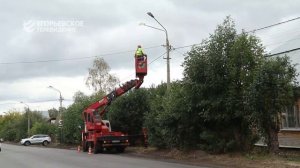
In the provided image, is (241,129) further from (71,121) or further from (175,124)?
(71,121)

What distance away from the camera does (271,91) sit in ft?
62.5

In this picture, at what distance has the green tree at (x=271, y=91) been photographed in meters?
18.9

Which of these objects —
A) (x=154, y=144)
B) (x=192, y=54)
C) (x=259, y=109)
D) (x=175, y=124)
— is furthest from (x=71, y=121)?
(x=259, y=109)

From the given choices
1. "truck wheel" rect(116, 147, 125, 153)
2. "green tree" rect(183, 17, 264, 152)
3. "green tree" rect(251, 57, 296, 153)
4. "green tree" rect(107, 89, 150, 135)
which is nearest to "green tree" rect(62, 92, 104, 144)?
"green tree" rect(107, 89, 150, 135)

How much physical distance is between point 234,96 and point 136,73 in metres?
8.37

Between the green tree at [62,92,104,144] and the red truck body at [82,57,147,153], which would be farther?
the green tree at [62,92,104,144]

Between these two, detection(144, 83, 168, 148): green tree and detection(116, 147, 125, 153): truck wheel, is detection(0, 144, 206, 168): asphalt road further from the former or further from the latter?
detection(116, 147, 125, 153): truck wheel

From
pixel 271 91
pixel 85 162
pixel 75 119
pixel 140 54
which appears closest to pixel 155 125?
pixel 140 54

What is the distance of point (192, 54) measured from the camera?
2262 cm

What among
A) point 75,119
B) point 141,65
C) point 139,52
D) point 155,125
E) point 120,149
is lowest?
point 120,149

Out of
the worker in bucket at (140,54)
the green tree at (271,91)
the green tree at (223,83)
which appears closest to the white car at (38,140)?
the worker in bucket at (140,54)

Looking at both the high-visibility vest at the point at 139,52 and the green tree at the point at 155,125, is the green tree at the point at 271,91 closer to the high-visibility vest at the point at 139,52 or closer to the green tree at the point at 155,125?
the green tree at the point at 155,125

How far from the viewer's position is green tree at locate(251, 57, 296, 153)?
62.1 feet

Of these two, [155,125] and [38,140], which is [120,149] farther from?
[38,140]
